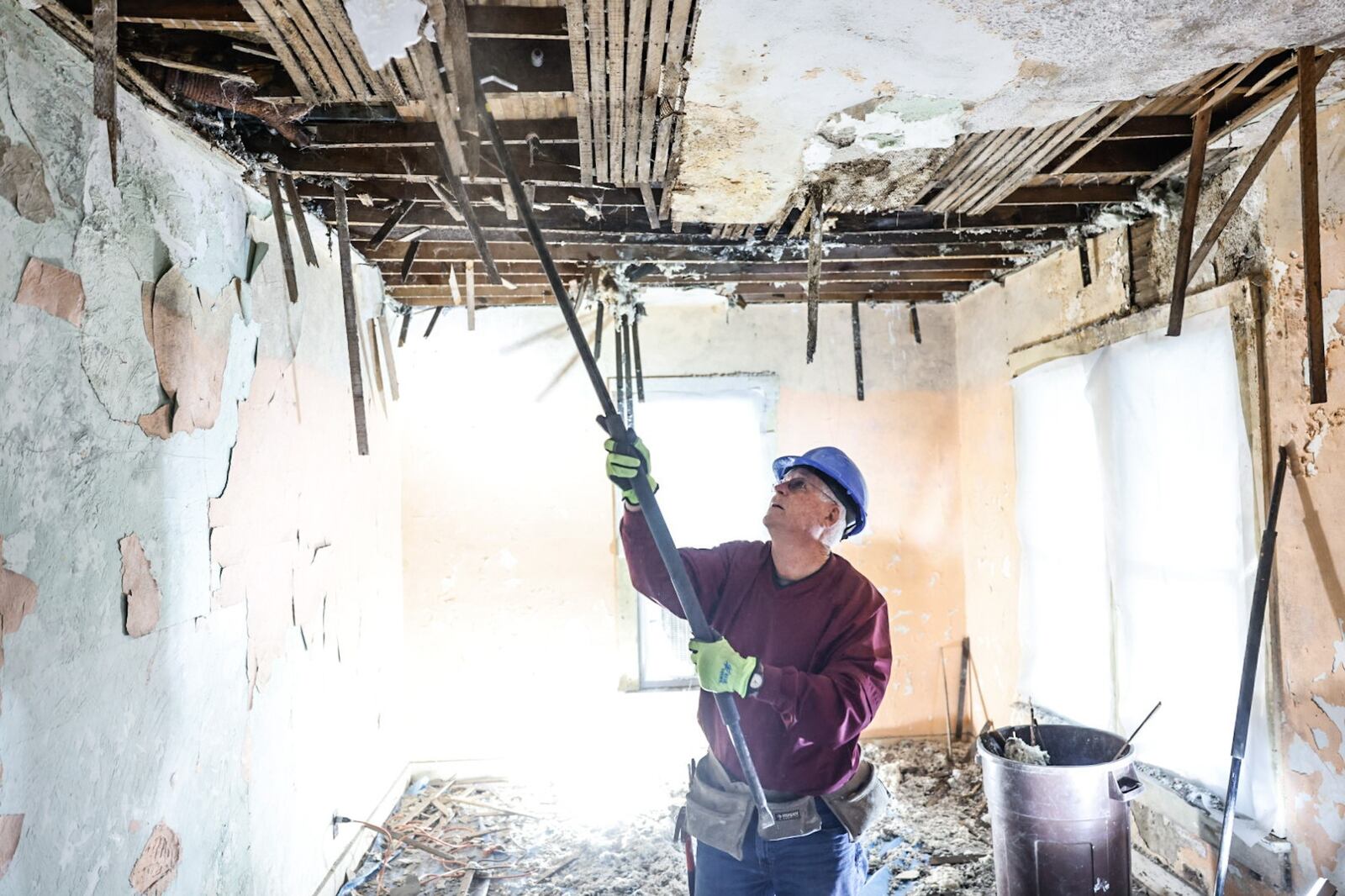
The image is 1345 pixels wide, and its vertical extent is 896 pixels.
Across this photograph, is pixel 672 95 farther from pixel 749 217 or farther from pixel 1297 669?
pixel 1297 669

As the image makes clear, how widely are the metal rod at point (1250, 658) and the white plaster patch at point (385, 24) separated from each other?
2727 millimetres

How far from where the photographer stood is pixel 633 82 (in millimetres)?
1997

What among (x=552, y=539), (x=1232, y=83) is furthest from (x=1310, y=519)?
(x=552, y=539)

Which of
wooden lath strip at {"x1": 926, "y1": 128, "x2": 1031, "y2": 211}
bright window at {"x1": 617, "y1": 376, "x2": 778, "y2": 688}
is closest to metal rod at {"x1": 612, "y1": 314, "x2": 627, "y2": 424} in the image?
bright window at {"x1": 617, "y1": 376, "x2": 778, "y2": 688}

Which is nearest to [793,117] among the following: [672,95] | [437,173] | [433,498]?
[672,95]

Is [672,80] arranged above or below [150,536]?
above

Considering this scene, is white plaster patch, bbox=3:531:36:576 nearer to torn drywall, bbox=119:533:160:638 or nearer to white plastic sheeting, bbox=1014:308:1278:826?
torn drywall, bbox=119:533:160:638

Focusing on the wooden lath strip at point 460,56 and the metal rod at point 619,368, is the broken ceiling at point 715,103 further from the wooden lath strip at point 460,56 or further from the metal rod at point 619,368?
the metal rod at point 619,368

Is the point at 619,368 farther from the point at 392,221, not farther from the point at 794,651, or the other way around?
the point at 794,651

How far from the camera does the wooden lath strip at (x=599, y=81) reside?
170 cm

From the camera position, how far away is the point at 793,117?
87.1 inches

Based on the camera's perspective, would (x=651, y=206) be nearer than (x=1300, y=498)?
No

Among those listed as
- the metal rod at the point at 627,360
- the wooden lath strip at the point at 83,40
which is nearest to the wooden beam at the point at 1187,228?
the metal rod at the point at 627,360

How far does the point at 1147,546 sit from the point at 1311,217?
146cm
